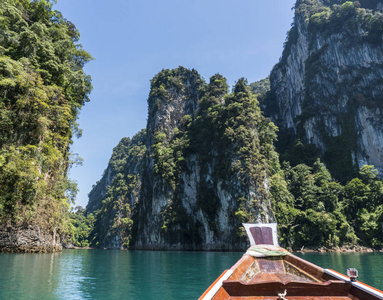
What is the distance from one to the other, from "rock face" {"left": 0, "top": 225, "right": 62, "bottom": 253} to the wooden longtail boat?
49.6 ft

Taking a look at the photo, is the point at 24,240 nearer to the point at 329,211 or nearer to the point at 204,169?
the point at 204,169

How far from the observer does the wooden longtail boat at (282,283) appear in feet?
12.9

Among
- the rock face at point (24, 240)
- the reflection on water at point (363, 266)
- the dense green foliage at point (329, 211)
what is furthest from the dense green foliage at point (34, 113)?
the dense green foliage at point (329, 211)

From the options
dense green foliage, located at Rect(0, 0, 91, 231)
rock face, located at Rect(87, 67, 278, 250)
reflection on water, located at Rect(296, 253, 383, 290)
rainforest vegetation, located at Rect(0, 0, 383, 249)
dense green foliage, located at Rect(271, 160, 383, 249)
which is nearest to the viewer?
reflection on water, located at Rect(296, 253, 383, 290)

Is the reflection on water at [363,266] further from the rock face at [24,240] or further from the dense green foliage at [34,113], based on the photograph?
the rock face at [24,240]

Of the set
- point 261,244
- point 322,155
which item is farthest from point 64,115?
point 322,155

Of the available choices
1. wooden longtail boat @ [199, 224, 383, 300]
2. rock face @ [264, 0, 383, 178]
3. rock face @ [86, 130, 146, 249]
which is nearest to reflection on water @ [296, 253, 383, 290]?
wooden longtail boat @ [199, 224, 383, 300]

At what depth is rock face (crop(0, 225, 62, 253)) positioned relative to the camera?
15227 mm

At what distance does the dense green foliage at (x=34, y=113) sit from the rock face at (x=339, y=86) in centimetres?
4553

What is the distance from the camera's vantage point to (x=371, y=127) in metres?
44.9

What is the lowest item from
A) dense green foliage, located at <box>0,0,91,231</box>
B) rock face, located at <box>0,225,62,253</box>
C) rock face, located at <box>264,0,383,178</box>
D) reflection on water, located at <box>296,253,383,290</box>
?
reflection on water, located at <box>296,253,383,290</box>

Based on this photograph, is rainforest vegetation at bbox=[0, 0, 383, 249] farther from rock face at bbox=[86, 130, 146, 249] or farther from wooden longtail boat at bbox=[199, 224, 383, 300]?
wooden longtail boat at bbox=[199, 224, 383, 300]

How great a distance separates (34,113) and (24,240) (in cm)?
800

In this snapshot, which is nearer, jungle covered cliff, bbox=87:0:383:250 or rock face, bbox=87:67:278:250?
rock face, bbox=87:67:278:250
